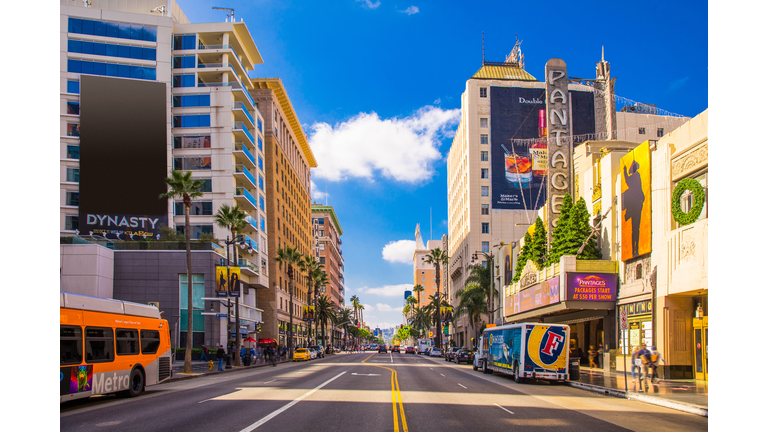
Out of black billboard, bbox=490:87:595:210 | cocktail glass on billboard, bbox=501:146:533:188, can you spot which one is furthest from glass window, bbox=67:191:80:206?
cocktail glass on billboard, bbox=501:146:533:188

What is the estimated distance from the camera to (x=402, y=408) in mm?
15820

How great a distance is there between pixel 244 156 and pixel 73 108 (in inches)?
721

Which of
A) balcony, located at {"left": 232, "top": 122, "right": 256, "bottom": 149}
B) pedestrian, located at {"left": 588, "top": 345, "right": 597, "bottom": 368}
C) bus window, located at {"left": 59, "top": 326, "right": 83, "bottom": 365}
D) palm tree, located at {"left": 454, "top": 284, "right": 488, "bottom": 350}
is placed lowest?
pedestrian, located at {"left": 588, "top": 345, "right": 597, "bottom": 368}

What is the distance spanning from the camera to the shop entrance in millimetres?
26484

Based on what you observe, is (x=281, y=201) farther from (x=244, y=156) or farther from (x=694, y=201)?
(x=694, y=201)

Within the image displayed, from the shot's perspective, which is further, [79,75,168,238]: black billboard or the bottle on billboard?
the bottle on billboard

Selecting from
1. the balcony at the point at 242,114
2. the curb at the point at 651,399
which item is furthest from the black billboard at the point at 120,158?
the curb at the point at 651,399

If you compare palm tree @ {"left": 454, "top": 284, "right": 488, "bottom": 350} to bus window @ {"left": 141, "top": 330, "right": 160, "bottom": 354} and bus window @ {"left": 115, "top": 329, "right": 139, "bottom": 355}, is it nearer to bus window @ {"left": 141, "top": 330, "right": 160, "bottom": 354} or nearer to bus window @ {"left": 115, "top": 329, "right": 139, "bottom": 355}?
bus window @ {"left": 141, "top": 330, "right": 160, "bottom": 354}

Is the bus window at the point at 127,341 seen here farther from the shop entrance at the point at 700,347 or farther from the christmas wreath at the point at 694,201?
the shop entrance at the point at 700,347

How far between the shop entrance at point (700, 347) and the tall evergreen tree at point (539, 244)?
1831 centimetres

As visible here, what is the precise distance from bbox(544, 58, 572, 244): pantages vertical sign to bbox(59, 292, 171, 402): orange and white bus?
29.8 m

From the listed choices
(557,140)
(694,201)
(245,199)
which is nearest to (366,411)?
(694,201)

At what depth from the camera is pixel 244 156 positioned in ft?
217

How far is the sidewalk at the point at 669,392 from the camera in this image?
683 inches
